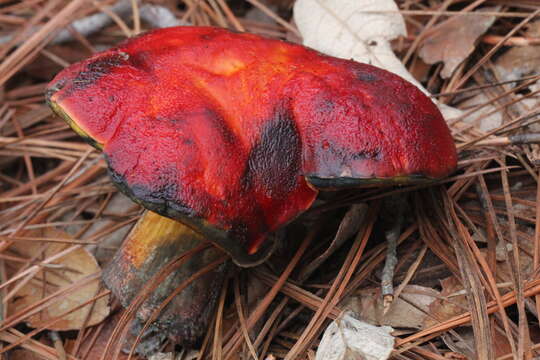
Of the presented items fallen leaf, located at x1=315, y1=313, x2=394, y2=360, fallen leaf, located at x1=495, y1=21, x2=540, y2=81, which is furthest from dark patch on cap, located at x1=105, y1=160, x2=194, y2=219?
fallen leaf, located at x1=495, y1=21, x2=540, y2=81

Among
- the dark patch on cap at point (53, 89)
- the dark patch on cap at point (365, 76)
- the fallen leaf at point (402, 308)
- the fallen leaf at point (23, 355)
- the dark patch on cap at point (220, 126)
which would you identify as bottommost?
the fallen leaf at point (23, 355)

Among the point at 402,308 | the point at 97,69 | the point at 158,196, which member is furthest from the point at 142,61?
the point at 402,308

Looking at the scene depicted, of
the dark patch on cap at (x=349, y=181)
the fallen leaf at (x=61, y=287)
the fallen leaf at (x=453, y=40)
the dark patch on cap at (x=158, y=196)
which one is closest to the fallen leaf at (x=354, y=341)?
the dark patch on cap at (x=349, y=181)

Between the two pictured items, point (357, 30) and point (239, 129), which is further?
point (357, 30)

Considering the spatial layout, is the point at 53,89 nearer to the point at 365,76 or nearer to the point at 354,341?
the point at 365,76

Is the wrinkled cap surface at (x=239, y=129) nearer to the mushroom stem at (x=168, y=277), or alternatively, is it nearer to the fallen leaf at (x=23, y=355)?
the mushroom stem at (x=168, y=277)
